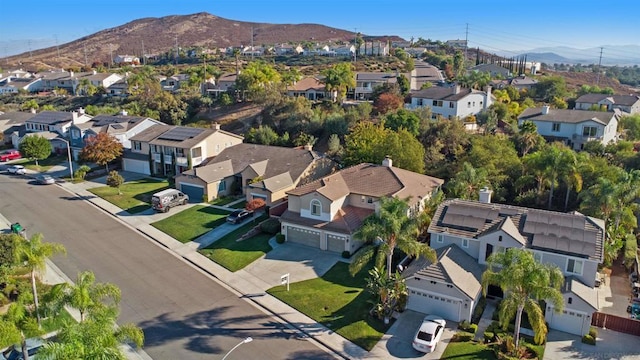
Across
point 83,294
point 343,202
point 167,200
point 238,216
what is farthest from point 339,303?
point 167,200

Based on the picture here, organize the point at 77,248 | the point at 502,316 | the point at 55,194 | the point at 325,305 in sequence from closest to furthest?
the point at 502,316 < the point at 325,305 < the point at 77,248 < the point at 55,194

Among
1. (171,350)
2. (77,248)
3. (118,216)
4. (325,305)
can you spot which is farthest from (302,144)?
(171,350)

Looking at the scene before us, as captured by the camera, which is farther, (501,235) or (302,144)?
(302,144)

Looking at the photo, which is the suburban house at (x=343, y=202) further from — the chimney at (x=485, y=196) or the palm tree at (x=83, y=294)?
the palm tree at (x=83, y=294)

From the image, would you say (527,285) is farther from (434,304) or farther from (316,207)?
(316,207)

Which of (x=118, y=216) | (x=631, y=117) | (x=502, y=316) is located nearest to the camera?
(x=502, y=316)

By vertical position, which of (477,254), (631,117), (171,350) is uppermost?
(631,117)

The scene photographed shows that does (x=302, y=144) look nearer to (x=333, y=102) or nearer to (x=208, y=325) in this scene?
(x=333, y=102)
